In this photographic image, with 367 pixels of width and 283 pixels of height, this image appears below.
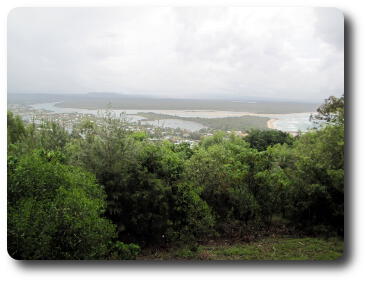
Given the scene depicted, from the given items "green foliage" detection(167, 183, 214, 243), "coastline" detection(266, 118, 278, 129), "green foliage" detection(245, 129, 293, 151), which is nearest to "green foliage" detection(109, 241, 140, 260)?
"green foliage" detection(167, 183, 214, 243)

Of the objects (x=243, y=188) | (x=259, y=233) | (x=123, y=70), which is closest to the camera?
(x=123, y=70)

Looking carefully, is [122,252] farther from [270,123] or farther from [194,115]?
[270,123]

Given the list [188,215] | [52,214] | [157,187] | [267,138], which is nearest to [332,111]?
[267,138]

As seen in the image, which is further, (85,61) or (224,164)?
(224,164)

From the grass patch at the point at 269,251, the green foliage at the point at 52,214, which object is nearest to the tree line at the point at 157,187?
the green foliage at the point at 52,214

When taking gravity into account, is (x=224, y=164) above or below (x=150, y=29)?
below

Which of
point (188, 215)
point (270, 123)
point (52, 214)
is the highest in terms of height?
point (270, 123)

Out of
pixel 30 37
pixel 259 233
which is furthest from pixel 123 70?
pixel 259 233
